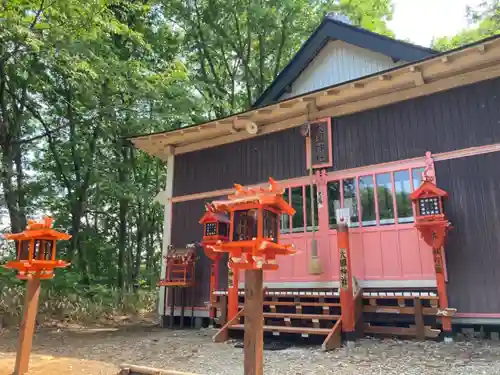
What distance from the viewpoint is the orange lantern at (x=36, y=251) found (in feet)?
17.7

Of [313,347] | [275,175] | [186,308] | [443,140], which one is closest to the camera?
[313,347]

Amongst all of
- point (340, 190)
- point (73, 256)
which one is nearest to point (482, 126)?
point (340, 190)

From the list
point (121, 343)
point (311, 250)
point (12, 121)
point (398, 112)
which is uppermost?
point (12, 121)

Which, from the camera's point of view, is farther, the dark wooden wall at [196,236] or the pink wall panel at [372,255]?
the dark wooden wall at [196,236]

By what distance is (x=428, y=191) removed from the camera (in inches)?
226

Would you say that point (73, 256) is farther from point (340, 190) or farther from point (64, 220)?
point (340, 190)

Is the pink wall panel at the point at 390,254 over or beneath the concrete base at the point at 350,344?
over

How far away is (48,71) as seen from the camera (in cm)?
1214

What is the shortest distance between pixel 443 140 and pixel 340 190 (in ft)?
6.08

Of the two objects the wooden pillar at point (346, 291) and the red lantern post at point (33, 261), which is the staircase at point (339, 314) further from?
the red lantern post at point (33, 261)

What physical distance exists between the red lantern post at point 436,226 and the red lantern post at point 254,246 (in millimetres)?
2668

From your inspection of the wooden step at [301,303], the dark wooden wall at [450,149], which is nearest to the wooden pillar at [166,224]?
the dark wooden wall at [450,149]

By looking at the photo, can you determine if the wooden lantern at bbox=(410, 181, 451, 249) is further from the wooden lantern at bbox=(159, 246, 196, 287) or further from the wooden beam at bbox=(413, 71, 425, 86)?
the wooden lantern at bbox=(159, 246, 196, 287)

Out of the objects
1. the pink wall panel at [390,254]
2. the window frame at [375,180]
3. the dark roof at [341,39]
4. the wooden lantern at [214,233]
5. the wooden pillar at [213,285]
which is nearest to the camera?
the pink wall panel at [390,254]
